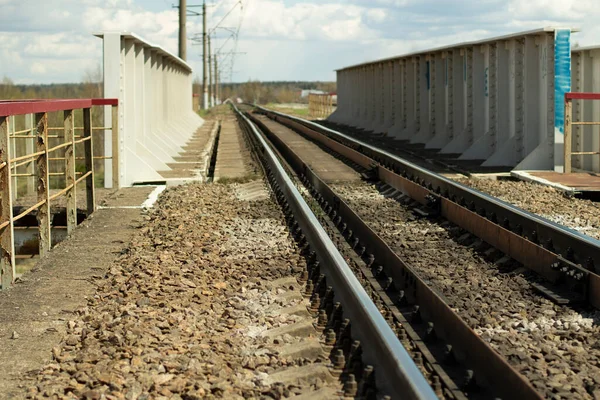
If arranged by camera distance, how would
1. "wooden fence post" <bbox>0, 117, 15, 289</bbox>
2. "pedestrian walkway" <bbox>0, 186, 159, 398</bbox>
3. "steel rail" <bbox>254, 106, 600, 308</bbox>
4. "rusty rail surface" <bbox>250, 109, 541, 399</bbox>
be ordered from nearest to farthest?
"rusty rail surface" <bbox>250, 109, 541, 399</bbox>
"pedestrian walkway" <bbox>0, 186, 159, 398</bbox>
"steel rail" <bbox>254, 106, 600, 308</bbox>
"wooden fence post" <bbox>0, 117, 15, 289</bbox>

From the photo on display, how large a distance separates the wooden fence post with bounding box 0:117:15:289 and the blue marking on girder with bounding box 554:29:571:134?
10306mm

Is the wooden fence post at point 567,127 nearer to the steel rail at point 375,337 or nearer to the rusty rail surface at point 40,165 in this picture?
the rusty rail surface at point 40,165

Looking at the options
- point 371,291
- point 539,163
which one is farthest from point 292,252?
point 539,163

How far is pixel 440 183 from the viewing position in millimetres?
13070

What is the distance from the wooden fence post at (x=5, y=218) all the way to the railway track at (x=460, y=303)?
2913 mm

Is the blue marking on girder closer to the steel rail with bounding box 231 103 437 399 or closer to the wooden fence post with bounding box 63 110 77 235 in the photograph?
the wooden fence post with bounding box 63 110 77 235

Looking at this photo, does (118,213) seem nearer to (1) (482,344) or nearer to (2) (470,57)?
(1) (482,344)

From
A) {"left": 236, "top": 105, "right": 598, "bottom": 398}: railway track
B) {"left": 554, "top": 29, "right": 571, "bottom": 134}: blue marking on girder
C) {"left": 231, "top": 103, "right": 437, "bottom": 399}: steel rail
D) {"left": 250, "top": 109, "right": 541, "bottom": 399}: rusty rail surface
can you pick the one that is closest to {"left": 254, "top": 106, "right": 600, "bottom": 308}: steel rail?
{"left": 236, "top": 105, "right": 598, "bottom": 398}: railway track

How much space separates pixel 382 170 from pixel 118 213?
4795 mm

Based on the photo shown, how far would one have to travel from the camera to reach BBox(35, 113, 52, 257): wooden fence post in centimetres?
983

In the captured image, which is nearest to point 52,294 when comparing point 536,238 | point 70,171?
point 536,238

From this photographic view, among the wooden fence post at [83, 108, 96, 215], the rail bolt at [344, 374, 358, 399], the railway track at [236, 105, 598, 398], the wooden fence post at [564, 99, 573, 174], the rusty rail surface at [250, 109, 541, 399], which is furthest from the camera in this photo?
the wooden fence post at [564, 99, 573, 174]

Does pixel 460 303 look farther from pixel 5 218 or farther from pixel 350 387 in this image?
pixel 5 218

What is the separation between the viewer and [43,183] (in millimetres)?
9922
